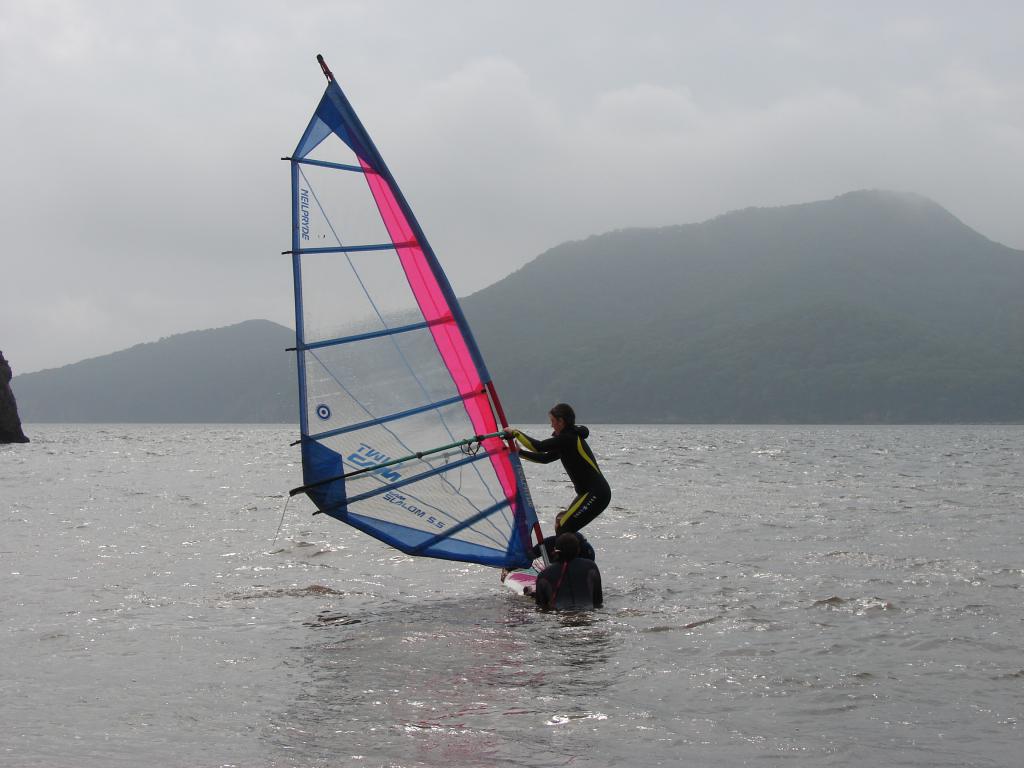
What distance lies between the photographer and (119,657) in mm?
7871

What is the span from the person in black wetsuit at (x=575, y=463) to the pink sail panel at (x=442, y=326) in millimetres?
299

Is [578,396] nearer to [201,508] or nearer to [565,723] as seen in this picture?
[201,508]

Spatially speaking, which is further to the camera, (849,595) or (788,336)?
(788,336)

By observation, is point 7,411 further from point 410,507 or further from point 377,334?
point 377,334

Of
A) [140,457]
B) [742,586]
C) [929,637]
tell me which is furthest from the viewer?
[140,457]

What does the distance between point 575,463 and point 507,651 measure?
272 centimetres

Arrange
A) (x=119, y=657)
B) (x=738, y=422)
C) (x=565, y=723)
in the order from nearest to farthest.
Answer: (x=565, y=723)
(x=119, y=657)
(x=738, y=422)

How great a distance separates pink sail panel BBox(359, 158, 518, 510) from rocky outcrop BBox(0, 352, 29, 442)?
62.0m

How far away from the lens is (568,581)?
10023mm

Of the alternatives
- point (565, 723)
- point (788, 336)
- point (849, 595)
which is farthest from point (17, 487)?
point (788, 336)

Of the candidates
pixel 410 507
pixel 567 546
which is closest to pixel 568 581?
pixel 567 546

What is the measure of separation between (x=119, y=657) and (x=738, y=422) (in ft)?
562

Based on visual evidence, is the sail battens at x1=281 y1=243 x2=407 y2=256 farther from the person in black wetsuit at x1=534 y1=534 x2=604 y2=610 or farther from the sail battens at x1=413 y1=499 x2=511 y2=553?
the person in black wetsuit at x1=534 y1=534 x2=604 y2=610

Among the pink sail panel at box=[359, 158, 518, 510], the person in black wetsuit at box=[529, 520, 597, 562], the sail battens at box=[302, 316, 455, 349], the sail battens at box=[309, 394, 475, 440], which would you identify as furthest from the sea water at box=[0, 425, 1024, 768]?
the sail battens at box=[302, 316, 455, 349]
